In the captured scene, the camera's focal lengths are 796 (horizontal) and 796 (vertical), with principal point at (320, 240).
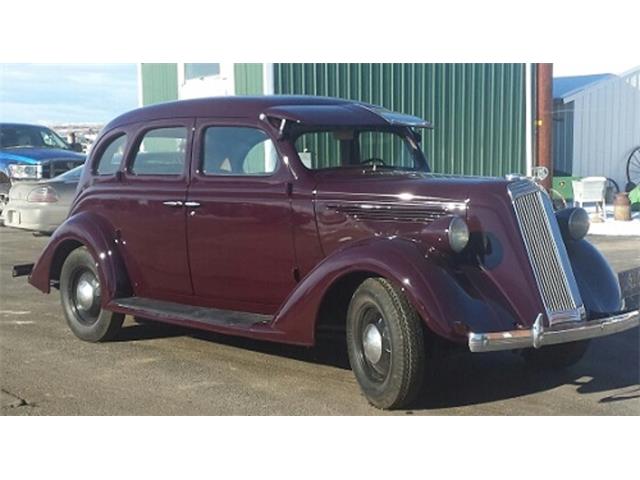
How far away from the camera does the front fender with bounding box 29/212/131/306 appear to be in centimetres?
607

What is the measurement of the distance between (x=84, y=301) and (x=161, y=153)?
1355 millimetres

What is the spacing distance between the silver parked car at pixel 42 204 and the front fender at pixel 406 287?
7.20m

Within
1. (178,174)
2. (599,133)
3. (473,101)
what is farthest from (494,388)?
(599,133)

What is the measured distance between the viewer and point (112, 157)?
644 centimetres

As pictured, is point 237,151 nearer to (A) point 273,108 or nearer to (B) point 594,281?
(A) point 273,108

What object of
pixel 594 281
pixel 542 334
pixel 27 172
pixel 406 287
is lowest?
pixel 542 334

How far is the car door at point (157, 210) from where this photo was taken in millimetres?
5793

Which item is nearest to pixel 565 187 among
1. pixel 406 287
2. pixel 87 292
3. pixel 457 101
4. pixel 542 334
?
pixel 457 101

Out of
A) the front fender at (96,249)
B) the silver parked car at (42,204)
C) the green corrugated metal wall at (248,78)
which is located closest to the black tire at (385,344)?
the front fender at (96,249)

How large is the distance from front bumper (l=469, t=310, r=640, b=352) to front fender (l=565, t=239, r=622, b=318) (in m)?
0.21

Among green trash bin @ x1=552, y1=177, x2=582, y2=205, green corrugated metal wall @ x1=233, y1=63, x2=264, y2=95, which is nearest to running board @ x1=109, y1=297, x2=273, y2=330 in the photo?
green corrugated metal wall @ x1=233, y1=63, x2=264, y2=95

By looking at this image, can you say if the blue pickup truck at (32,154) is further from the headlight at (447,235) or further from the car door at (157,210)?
the headlight at (447,235)

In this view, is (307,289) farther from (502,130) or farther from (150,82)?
(150,82)

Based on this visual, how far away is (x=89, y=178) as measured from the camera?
6570 millimetres
